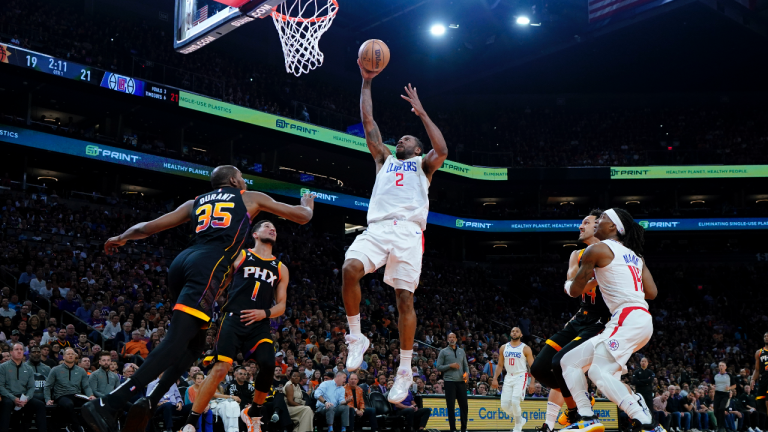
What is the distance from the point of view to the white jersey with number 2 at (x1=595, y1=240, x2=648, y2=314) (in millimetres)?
6750

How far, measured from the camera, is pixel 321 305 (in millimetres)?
25000

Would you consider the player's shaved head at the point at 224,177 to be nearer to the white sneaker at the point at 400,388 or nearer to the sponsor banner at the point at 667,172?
the white sneaker at the point at 400,388

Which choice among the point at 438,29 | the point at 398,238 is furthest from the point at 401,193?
the point at 438,29

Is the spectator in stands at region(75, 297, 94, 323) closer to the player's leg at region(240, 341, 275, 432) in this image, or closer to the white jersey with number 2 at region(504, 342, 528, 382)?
the white jersey with number 2 at region(504, 342, 528, 382)

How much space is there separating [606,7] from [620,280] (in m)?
22.1

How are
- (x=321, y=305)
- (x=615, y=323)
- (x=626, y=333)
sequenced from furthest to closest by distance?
(x=321, y=305)
(x=615, y=323)
(x=626, y=333)

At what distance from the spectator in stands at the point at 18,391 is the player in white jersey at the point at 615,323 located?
818cm

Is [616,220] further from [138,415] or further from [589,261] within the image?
[138,415]

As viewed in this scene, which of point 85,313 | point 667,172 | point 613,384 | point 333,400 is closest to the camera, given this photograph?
point 613,384

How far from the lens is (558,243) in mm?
44375

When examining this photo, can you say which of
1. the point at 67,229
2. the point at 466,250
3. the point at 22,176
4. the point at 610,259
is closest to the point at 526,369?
the point at 610,259

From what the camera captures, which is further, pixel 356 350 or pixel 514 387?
pixel 514 387

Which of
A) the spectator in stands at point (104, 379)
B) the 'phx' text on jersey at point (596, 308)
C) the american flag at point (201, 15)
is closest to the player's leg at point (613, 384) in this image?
the 'phx' text on jersey at point (596, 308)

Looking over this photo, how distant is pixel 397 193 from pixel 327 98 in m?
31.0
